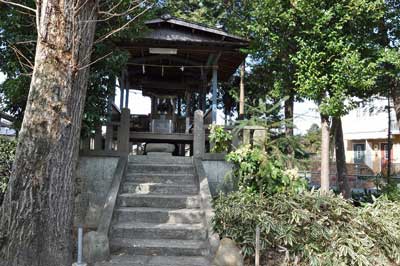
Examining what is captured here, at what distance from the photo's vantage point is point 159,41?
9.04 meters

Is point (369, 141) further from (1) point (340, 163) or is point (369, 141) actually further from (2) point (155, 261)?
(2) point (155, 261)

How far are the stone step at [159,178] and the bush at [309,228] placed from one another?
5.03 feet

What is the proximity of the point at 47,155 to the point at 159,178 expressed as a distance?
13.3ft

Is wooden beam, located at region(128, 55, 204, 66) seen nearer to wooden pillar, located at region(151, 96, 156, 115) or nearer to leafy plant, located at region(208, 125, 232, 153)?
wooden pillar, located at region(151, 96, 156, 115)

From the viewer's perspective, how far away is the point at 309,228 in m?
4.97

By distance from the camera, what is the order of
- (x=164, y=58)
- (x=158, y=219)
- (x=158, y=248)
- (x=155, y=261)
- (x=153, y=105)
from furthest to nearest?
(x=153, y=105), (x=164, y=58), (x=158, y=219), (x=158, y=248), (x=155, y=261)

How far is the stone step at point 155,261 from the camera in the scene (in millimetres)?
4789

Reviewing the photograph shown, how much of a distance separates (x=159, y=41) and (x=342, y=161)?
659 centimetres

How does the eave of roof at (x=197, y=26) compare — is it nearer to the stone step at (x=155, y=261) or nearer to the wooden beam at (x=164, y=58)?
the wooden beam at (x=164, y=58)

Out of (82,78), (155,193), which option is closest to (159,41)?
(155,193)

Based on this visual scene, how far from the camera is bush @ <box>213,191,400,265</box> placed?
15.7ft

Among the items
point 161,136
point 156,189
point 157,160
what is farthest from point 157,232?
point 161,136

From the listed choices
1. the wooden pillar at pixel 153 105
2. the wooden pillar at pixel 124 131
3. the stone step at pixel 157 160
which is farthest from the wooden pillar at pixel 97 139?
the wooden pillar at pixel 153 105

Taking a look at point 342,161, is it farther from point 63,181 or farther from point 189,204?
point 63,181
